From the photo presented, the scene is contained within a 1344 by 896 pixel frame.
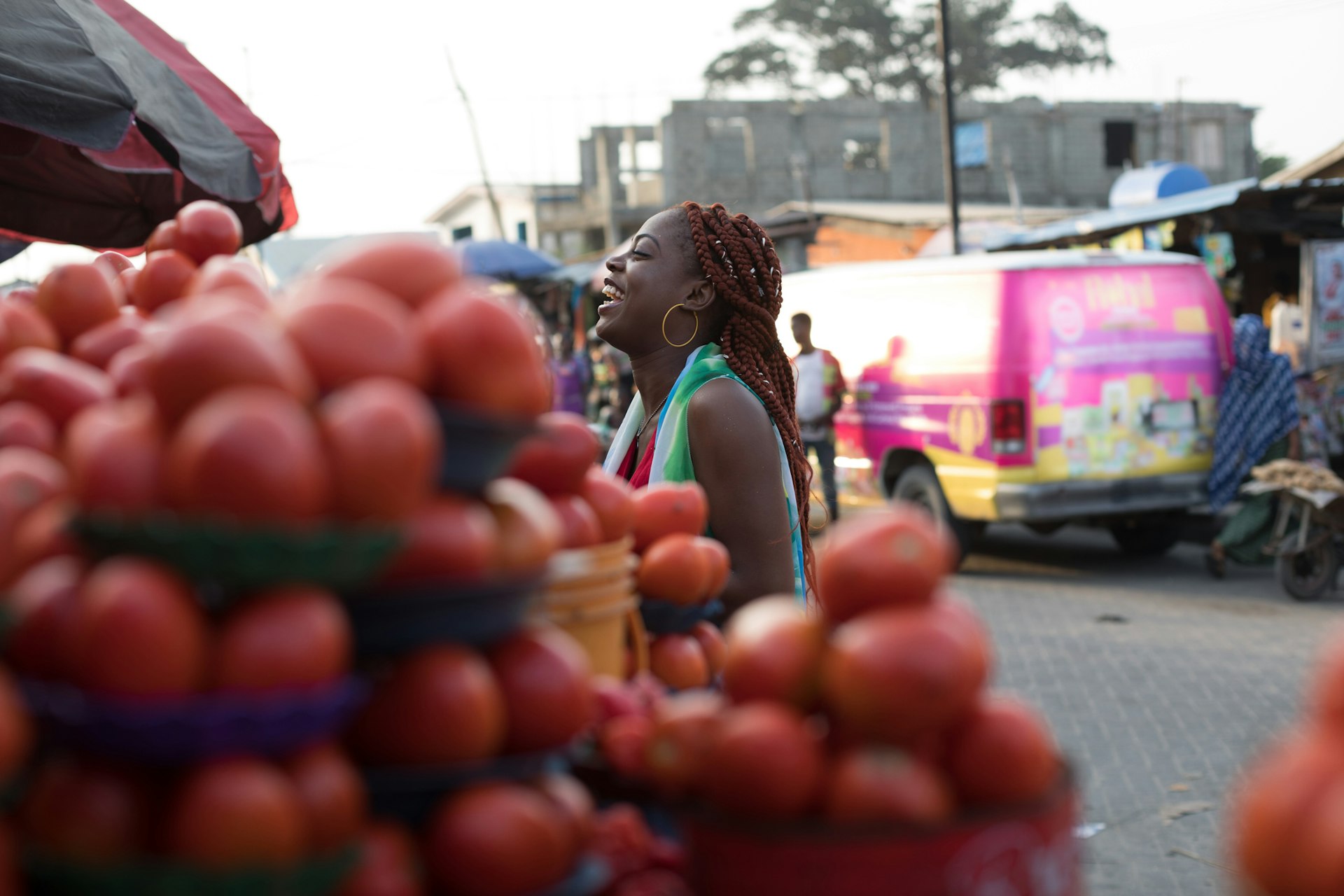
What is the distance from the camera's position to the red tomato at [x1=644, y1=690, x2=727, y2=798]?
1373 mm

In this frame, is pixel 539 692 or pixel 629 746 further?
pixel 629 746

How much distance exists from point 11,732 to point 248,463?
0.34 m

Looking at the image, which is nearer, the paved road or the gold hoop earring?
the gold hoop earring

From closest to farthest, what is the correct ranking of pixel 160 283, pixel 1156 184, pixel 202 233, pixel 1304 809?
pixel 1304 809 < pixel 160 283 < pixel 202 233 < pixel 1156 184

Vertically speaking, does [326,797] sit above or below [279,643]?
below

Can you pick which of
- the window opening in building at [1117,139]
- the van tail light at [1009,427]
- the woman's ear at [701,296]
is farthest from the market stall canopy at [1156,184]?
the window opening in building at [1117,139]

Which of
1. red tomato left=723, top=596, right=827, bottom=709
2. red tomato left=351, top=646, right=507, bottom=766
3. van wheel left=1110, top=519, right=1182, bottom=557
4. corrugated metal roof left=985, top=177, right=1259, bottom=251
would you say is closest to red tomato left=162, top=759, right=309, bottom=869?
red tomato left=351, top=646, right=507, bottom=766

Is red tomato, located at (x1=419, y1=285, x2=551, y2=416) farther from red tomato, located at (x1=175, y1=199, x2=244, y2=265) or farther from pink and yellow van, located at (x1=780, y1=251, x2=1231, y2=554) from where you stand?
pink and yellow van, located at (x1=780, y1=251, x2=1231, y2=554)

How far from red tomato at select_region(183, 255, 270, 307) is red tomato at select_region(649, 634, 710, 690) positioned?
2.94ft

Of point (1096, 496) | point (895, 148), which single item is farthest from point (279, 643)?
point (895, 148)

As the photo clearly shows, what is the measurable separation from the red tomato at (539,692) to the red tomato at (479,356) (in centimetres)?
27

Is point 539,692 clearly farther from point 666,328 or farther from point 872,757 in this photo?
point 666,328

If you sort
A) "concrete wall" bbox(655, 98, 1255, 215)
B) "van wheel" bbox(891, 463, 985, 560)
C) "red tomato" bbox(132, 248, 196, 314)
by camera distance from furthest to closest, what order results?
"concrete wall" bbox(655, 98, 1255, 215), "van wheel" bbox(891, 463, 985, 560), "red tomato" bbox(132, 248, 196, 314)

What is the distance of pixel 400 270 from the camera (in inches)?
55.6
